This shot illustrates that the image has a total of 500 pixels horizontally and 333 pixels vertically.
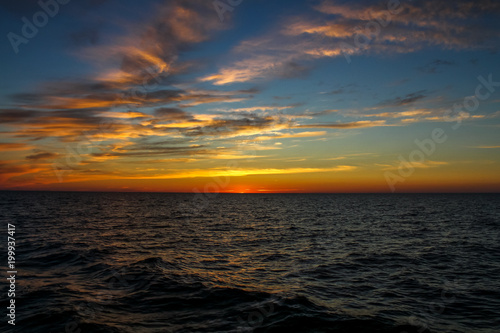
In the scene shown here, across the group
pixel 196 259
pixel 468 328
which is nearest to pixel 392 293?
pixel 468 328

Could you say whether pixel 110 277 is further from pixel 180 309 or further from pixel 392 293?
pixel 392 293

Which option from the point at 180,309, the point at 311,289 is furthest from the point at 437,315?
the point at 180,309

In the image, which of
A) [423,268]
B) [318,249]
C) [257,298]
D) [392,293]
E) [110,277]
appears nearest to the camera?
[257,298]

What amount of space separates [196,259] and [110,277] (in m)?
7.06

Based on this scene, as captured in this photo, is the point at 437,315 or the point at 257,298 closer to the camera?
the point at 437,315

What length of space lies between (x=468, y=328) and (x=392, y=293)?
418 cm

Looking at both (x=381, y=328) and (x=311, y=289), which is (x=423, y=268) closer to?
(x=311, y=289)

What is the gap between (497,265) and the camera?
22500mm

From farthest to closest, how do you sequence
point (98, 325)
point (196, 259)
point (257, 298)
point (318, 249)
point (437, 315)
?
point (318, 249)
point (196, 259)
point (257, 298)
point (437, 315)
point (98, 325)

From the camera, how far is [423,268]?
21.6 meters
